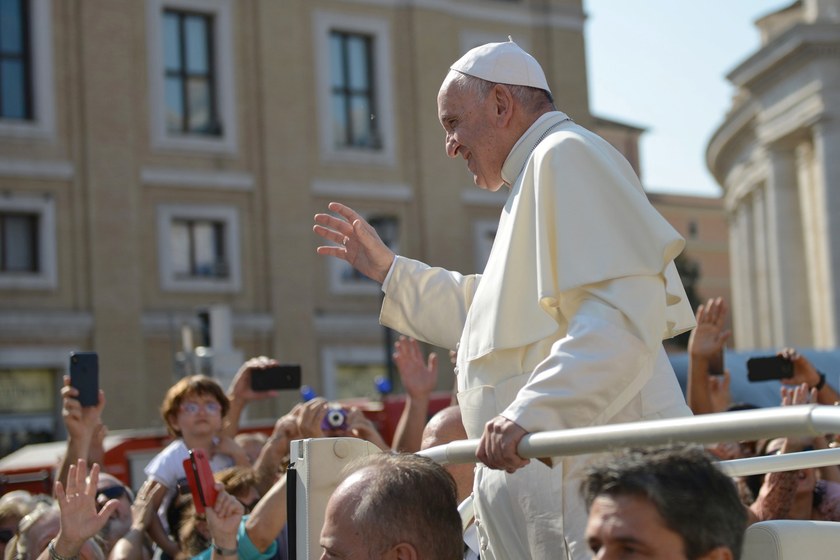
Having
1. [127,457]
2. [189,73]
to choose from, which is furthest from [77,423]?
[189,73]

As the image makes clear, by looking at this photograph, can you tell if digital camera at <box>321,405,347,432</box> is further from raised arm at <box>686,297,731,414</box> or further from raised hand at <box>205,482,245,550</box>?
raised arm at <box>686,297,731,414</box>

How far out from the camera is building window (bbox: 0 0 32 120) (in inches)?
1015

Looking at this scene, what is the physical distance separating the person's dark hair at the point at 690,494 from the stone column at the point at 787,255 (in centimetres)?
3389

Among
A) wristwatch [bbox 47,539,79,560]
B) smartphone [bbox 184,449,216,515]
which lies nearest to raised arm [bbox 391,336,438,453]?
smartphone [bbox 184,449,216,515]

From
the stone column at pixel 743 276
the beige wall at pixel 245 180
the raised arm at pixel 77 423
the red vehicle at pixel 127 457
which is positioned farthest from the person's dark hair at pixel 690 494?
the stone column at pixel 743 276

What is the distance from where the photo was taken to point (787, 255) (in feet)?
120

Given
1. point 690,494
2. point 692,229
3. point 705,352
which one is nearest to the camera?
point 690,494

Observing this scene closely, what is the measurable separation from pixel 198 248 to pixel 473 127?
2411cm

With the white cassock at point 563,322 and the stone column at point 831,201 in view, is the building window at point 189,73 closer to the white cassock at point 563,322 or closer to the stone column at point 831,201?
the stone column at point 831,201

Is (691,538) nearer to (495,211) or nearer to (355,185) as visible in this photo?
(355,185)

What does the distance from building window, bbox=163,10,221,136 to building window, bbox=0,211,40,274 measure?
347cm

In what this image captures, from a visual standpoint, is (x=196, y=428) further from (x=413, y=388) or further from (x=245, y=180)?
(x=245, y=180)

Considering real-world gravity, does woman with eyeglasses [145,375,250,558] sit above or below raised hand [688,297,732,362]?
below

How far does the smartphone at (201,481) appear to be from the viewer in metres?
5.04
